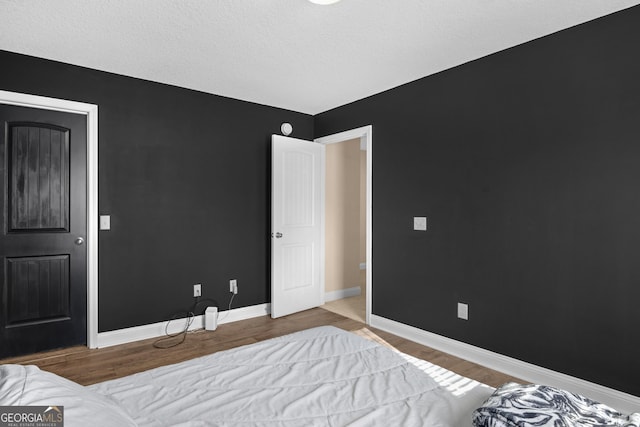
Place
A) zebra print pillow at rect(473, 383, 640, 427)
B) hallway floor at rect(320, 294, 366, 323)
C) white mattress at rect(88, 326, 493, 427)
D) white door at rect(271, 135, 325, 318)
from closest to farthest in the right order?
zebra print pillow at rect(473, 383, 640, 427) → white mattress at rect(88, 326, 493, 427) → white door at rect(271, 135, 325, 318) → hallway floor at rect(320, 294, 366, 323)

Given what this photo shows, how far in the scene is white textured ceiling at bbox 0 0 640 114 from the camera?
7.39 ft

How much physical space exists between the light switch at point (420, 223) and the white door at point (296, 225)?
1444mm

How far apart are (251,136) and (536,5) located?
2.95 metres

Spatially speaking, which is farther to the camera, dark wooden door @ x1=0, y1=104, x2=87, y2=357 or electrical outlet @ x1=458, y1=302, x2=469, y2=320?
electrical outlet @ x1=458, y1=302, x2=469, y2=320

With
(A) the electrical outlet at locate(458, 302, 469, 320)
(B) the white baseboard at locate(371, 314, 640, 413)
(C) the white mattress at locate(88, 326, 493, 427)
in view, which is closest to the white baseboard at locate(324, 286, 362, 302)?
(B) the white baseboard at locate(371, 314, 640, 413)

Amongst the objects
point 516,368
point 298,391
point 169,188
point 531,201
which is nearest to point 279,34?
point 169,188

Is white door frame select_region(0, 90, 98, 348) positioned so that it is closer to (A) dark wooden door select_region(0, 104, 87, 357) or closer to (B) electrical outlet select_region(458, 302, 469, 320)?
(A) dark wooden door select_region(0, 104, 87, 357)

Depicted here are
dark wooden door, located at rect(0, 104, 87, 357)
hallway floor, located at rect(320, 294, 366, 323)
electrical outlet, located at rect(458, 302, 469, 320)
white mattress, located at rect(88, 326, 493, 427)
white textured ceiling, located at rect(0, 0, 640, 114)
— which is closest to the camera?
white mattress, located at rect(88, 326, 493, 427)

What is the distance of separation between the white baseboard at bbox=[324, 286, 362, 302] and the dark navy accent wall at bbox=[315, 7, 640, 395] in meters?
1.44

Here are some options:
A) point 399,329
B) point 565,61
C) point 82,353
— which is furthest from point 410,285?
point 82,353

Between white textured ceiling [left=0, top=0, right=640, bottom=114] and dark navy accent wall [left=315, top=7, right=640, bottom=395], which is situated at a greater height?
white textured ceiling [left=0, top=0, right=640, bottom=114]

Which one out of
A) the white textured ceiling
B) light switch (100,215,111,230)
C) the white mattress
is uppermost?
the white textured ceiling

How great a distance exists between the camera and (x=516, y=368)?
107 inches

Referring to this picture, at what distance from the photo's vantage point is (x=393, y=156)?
3.70 metres
